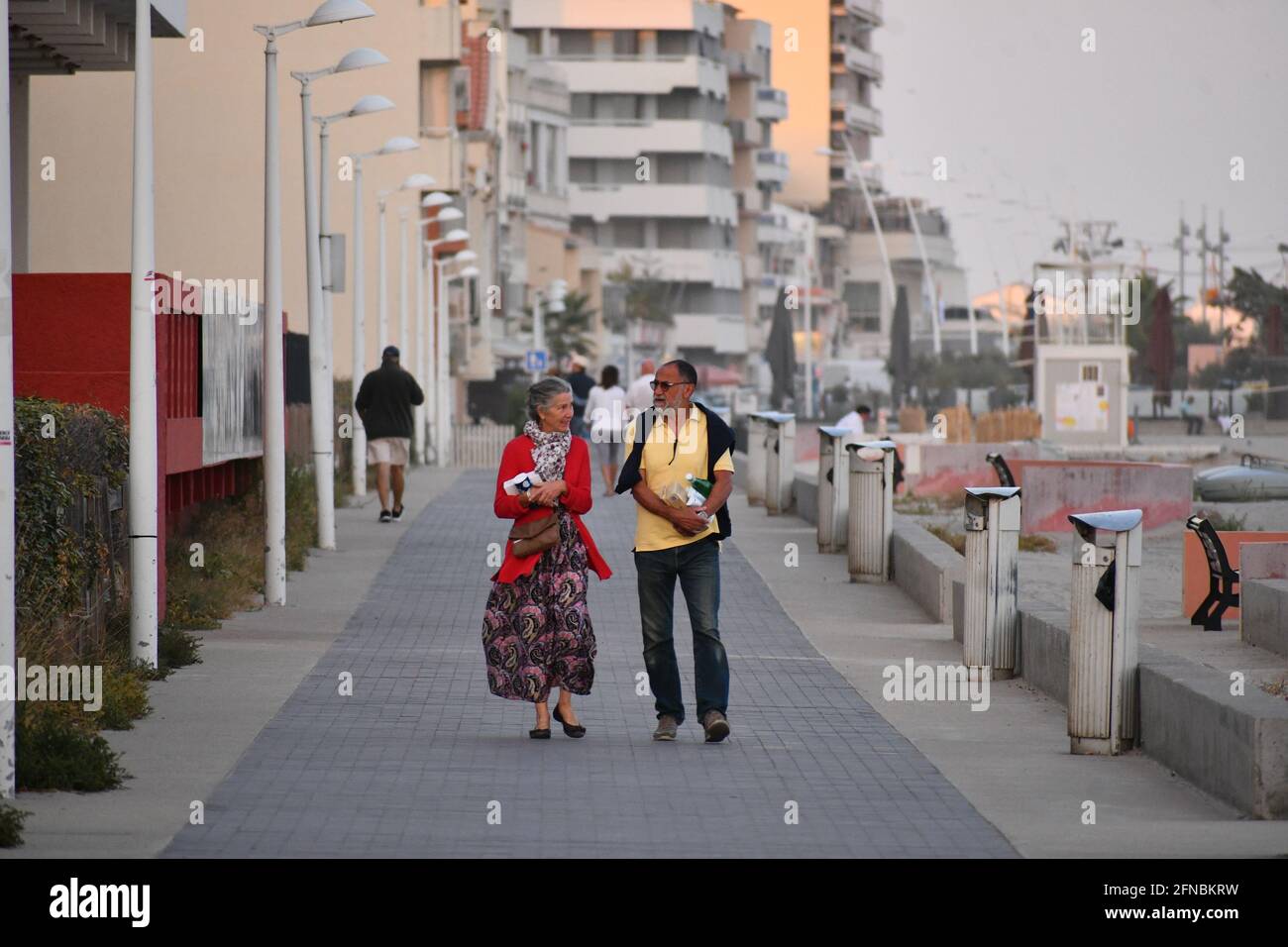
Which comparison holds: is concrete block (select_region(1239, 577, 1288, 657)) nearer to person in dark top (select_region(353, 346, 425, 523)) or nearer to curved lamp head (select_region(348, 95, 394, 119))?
curved lamp head (select_region(348, 95, 394, 119))

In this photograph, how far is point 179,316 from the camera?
1872 cm

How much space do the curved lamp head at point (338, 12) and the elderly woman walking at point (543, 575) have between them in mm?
7050

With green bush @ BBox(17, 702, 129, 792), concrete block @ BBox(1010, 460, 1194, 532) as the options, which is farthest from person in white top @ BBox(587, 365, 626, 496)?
green bush @ BBox(17, 702, 129, 792)

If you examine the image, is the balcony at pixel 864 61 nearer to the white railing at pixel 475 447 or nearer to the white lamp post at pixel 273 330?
the white railing at pixel 475 447

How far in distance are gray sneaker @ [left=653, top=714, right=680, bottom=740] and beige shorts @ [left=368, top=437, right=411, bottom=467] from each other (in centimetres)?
1575

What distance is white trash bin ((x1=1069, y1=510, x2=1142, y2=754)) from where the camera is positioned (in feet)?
37.5

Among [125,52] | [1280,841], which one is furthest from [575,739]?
[125,52]

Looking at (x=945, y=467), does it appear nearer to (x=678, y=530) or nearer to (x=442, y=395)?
(x=442, y=395)

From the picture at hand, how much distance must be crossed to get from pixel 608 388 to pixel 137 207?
2011cm

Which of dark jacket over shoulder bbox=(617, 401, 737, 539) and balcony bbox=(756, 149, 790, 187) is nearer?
dark jacket over shoulder bbox=(617, 401, 737, 539)

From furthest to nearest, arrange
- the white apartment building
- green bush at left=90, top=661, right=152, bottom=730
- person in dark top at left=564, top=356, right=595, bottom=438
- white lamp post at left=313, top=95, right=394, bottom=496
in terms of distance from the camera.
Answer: the white apartment building < person in dark top at left=564, top=356, right=595, bottom=438 < white lamp post at left=313, top=95, right=394, bottom=496 < green bush at left=90, top=661, right=152, bottom=730

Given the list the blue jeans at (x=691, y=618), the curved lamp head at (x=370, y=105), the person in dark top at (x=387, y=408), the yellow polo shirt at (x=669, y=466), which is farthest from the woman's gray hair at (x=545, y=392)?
the person in dark top at (x=387, y=408)

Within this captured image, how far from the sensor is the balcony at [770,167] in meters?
159
